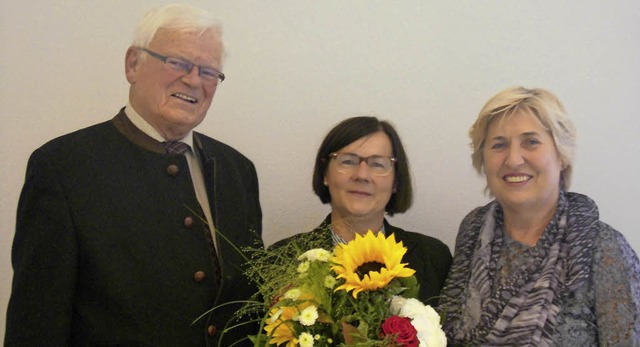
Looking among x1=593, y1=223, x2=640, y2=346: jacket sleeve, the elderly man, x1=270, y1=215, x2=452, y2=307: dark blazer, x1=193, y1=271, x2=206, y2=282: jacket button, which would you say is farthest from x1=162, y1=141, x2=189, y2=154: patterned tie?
x1=593, y1=223, x2=640, y2=346: jacket sleeve

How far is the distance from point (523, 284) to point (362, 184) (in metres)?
0.56

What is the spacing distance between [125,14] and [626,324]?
197 cm

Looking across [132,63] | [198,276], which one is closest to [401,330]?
[198,276]

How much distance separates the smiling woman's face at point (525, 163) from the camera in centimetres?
168

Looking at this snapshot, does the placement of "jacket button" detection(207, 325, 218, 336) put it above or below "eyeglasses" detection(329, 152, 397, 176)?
below

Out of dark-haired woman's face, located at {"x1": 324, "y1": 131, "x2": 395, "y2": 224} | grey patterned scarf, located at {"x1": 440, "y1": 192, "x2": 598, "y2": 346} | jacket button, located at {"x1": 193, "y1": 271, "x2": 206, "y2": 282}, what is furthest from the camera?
dark-haired woman's face, located at {"x1": 324, "y1": 131, "x2": 395, "y2": 224}

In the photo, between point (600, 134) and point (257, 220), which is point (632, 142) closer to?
point (600, 134)

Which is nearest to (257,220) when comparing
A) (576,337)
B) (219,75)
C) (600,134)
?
(219,75)

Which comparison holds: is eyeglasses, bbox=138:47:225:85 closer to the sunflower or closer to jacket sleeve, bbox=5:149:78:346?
jacket sleeve, bbox=5:149:78:346

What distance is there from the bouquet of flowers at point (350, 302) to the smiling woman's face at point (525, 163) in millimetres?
650

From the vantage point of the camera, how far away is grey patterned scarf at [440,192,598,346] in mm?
1583

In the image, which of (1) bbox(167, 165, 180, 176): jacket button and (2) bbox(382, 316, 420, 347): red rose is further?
(1) bbox(167, 165, 180, 176): jacket button

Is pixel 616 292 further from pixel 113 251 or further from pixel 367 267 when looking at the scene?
pixel 113 251

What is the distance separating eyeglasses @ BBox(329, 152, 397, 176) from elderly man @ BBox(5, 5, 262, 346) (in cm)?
43
